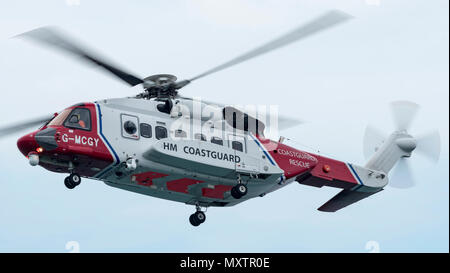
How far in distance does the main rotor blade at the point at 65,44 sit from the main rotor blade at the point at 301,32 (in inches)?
110

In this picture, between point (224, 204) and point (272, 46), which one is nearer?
point (272, 46)

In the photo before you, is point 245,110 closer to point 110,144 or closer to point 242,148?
point 242,148

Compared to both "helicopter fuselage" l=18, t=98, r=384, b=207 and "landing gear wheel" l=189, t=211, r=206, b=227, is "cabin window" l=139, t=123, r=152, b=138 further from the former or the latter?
"landing gear wheel" l=189, t=211, r=206, b=227


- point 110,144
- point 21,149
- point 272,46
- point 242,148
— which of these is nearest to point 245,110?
point 242,148

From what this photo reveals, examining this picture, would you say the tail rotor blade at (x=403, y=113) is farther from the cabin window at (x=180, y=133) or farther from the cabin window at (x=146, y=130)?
the cabin window at (x=146, y=130)

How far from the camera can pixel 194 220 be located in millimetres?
22141

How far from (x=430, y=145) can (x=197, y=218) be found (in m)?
7.60

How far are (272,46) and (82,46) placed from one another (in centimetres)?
463

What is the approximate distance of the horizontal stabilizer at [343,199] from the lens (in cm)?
2402

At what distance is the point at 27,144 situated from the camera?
61.3 ft

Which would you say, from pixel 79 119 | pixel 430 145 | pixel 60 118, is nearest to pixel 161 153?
pixel 79 119

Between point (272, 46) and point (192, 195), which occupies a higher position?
point (272, 46)

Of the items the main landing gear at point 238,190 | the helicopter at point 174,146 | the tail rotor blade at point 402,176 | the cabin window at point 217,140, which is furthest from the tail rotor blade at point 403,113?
the cabin window at point 217,140

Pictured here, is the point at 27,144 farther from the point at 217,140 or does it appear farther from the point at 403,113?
the point at 403,113
